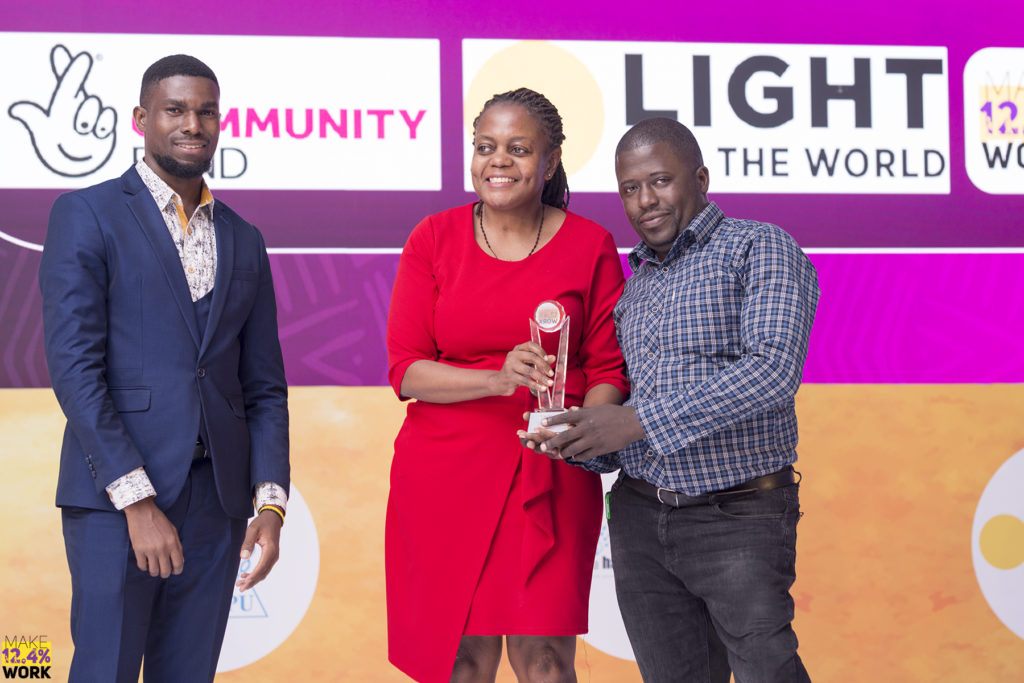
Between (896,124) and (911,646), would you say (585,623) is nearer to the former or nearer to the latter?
(911,646)

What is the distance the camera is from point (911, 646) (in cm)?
377

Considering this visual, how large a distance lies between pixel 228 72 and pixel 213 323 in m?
1.82

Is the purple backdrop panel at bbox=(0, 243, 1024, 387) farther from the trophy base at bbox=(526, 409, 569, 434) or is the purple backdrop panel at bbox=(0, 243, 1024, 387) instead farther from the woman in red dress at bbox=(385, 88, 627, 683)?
the trophy base at bbox=(526, 409, 569, 434)

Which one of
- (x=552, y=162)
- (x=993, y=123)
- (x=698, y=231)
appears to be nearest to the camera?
(x=698, y=231)

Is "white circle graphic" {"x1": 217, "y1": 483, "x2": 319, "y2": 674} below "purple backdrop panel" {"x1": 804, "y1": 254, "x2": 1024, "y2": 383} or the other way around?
below

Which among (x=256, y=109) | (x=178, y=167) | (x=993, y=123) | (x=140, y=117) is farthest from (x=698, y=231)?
(x=993, y=123)

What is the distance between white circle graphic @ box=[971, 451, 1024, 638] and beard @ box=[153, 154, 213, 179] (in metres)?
3.21

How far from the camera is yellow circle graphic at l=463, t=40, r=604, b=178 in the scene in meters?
3.70

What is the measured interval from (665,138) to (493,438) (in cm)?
84

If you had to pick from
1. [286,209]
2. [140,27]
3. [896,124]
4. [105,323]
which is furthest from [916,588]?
[140,27]

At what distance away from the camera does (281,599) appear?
3.55 m

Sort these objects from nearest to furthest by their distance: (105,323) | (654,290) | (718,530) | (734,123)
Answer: (105,323)
(718,530)
(654,290)
(734,123)

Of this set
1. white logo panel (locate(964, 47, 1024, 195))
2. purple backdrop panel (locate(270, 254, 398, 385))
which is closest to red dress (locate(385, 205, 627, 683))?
purple backdrop panel (locate(270, 254, 398, 385))

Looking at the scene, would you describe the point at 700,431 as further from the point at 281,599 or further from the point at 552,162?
the point at 281,599
